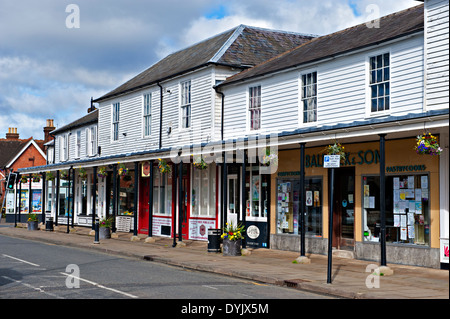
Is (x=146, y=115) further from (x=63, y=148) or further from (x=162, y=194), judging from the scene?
(x=63, y=148)

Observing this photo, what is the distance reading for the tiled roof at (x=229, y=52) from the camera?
23.7 metres

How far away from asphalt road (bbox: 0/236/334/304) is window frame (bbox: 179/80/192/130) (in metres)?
8.65

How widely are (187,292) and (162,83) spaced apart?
16149mm

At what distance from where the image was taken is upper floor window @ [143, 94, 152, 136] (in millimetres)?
26516

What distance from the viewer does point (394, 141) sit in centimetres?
1520

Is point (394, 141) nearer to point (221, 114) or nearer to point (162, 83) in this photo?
point (221, 114)

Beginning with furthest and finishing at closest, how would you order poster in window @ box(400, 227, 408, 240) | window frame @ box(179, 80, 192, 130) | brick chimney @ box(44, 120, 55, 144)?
brick chimney @ box(44, 120, 55, 144), window frame @ box(179, 80, 192, 130), poster in window @ box(400, 227, 408, 240)

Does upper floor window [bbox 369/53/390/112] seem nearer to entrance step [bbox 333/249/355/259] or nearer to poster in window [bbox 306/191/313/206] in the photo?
poster in window [bbox 306/191/313/206]

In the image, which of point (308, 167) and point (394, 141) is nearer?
point (394, 141)

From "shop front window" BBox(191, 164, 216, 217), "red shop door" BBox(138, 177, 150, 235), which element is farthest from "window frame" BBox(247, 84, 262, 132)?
"red shop door" BBox(138, 177, 150, 235)

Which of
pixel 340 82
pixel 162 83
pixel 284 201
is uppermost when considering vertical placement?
pixel 162 83

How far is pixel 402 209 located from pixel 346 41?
20.0 feet

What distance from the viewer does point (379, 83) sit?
51.1 feet
